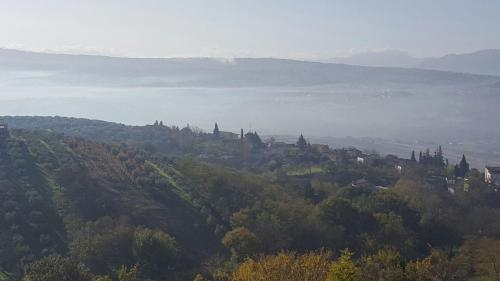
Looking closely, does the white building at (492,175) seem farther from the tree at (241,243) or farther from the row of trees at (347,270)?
the tree at (241,243)

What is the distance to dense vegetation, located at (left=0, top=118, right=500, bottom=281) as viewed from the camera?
1858 centimetres

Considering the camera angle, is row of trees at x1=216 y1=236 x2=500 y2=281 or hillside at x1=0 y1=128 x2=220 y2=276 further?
hillside at x1=0 y1=128 x2=220 y2=276

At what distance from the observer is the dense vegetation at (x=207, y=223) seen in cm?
1858

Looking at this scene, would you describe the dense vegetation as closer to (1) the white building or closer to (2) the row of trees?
(2) the row of trees

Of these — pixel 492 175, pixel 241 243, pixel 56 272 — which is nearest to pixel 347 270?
pixel 56 272

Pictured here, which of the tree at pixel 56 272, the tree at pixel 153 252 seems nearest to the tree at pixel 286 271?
the tree at pixel 56 272

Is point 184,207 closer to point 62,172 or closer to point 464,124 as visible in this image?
point 62,172

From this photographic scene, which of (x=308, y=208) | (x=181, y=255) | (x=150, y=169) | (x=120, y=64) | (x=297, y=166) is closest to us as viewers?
(x=181, y=255)

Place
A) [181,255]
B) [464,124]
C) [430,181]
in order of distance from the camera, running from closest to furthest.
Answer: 1. [181,255]
2. [430,181]
3. [464,124]

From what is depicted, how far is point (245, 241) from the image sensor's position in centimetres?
2317

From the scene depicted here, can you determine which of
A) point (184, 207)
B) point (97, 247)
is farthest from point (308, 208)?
point (97, 247)

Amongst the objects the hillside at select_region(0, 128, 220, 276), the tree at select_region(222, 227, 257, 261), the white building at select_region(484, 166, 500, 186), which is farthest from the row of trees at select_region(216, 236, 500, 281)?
the white building at select_region(484, 166, 500, 186)

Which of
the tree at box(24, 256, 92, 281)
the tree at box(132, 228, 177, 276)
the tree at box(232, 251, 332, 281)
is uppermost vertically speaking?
the tree at box(232, 251, 332, 281)

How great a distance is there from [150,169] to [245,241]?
1332 centimetres
